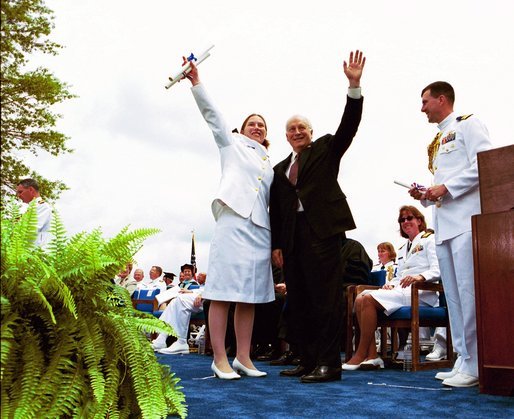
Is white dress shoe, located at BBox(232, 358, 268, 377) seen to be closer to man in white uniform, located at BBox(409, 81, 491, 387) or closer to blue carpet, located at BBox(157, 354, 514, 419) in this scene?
blue carpet, located at BBox(157, 354, 514, 419)

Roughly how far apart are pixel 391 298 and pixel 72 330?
3.22m

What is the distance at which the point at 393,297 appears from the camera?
14.3 ft

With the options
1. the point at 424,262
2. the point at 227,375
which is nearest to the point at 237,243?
the point at 227,375

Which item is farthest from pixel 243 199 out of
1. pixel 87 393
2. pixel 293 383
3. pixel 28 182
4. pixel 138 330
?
pixel 28 182

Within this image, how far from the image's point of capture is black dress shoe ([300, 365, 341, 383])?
10.3 ft

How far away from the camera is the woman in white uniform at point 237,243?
335 centimetres

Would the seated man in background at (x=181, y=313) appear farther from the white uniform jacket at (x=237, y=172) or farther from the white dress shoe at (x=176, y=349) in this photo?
the white uniform jacket at (x=237, y=172)

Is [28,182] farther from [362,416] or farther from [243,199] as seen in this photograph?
[362,416]

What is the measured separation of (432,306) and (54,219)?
351cm

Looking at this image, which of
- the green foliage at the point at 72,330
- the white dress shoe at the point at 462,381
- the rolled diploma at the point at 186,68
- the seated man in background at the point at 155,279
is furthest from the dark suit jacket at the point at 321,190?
the seated man in background at the point at 155,279

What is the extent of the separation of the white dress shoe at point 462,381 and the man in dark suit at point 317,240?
0.59 meters

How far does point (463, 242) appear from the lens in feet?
10.2

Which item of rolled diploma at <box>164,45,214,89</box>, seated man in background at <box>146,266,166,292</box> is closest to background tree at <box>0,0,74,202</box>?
seated man in background at <box>146,266,166,292</box>

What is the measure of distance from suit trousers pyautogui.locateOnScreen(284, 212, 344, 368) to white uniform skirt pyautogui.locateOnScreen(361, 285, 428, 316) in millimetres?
1086
